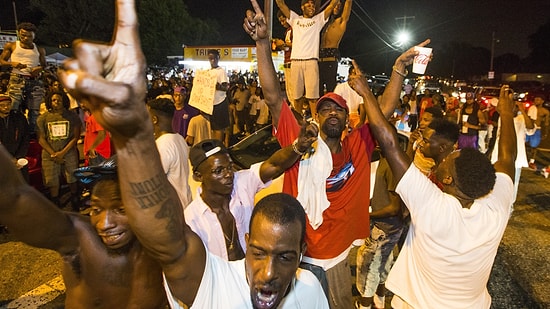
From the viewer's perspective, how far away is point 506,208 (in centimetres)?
243

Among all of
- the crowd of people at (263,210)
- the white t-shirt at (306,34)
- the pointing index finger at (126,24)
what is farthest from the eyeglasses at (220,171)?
the white t-shirt at (306,34)

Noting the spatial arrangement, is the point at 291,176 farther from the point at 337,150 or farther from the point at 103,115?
the point at 103,115

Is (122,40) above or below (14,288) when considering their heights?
above

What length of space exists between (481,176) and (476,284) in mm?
658

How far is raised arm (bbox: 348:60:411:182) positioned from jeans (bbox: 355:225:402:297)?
1687 millimetres

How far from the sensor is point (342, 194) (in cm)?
308

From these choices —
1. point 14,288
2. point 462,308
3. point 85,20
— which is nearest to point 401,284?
point 462,308

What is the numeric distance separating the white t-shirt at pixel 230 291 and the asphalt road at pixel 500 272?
3252 millimetres

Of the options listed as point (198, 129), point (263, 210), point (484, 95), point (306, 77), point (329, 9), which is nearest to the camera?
point (263, 210)

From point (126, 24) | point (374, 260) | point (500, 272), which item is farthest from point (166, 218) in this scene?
point (500, 272)

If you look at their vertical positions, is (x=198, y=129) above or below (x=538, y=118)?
above

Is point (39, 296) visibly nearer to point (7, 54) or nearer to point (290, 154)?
point (290, 154)

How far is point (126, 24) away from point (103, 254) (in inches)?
55.2

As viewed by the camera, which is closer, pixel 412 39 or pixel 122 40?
pixel 122 40
